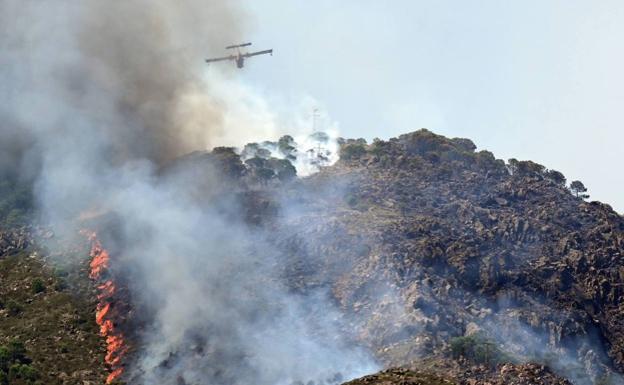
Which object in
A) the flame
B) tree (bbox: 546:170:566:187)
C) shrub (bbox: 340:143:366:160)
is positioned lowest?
the flame

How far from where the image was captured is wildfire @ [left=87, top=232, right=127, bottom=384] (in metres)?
130

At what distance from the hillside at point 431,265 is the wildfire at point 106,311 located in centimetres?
163

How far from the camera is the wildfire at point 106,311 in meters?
130

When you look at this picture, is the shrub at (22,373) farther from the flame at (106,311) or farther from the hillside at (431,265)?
the flame at (106,311)

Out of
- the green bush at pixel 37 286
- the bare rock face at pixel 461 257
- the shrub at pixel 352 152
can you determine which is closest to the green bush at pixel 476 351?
the bare rock face at pixel 461 257

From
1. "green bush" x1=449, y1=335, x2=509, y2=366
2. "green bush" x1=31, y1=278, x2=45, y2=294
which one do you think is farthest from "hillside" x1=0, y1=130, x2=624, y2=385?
"green bush" x1=31, y1=278, x2=45, y2=294

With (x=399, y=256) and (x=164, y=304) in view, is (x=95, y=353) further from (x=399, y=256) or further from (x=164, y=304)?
(x=399, y=256)

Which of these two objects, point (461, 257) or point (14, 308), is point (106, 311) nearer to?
point (14, 308)

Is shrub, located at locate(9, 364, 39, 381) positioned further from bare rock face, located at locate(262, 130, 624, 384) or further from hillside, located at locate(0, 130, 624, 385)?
bare rock face, located at locate(262, 130, 624, 384)

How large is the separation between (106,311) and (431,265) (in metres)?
47.1

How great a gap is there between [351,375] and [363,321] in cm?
1308

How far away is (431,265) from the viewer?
147125 mm

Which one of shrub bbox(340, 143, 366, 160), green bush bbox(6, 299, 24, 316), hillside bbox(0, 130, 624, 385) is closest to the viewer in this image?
hillside bbox(0, 130, 624, 385)

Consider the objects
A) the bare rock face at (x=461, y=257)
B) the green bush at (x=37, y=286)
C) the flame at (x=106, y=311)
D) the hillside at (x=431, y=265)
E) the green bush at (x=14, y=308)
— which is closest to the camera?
the hillside at (x=431, y=265)
